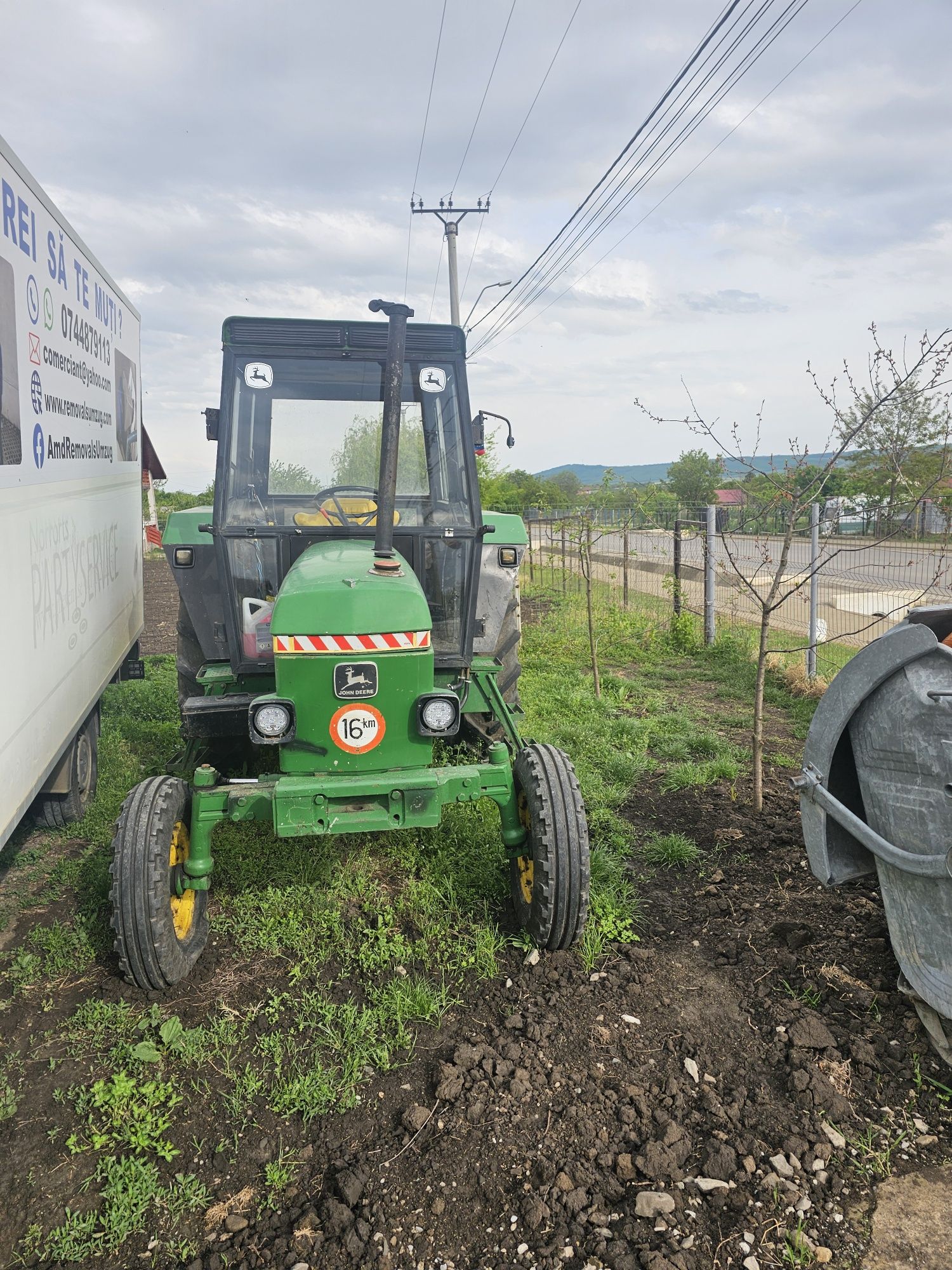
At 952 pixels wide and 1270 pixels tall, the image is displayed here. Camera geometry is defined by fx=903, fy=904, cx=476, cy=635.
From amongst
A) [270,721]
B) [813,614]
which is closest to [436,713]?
[270,721]

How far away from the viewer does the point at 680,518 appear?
11.5 m

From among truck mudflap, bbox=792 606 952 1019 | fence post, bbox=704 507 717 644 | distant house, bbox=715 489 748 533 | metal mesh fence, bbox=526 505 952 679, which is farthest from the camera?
fence post, bbox=704 507 717 644

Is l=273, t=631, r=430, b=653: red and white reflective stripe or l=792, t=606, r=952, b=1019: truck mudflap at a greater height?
l=273, t=631, r=430, b=653: red and white reflective stripe

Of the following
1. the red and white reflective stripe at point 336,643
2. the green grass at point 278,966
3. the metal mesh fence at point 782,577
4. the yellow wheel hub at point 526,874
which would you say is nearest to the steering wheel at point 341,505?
the red and white reflective stripe at point 336,643

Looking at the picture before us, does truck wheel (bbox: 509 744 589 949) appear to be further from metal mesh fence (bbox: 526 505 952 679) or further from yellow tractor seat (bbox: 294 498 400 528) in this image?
metal mesh fence (bbox: 526 505 952 679)

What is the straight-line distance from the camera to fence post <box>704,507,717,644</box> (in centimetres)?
952

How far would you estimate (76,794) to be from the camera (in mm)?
5230

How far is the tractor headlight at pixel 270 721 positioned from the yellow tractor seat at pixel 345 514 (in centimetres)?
133

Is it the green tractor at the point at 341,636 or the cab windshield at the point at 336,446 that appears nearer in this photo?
the green tractor at the point at 341,636

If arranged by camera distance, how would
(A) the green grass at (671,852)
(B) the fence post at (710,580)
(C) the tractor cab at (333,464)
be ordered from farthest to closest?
(B) the fence post at (710,580)
(A) the green grass at (671,852)
(C) the tractor cab at (333,464)

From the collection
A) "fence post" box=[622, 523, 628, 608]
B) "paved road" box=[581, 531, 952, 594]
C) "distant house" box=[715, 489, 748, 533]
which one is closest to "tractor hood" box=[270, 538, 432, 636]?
"distant house" box=[715, 489, 748, 533]

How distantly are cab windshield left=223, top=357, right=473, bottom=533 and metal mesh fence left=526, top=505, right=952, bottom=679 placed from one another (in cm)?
176

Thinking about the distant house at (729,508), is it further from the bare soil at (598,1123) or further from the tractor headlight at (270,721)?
the tractor headlight at (270,721)

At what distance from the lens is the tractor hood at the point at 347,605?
138 inches
